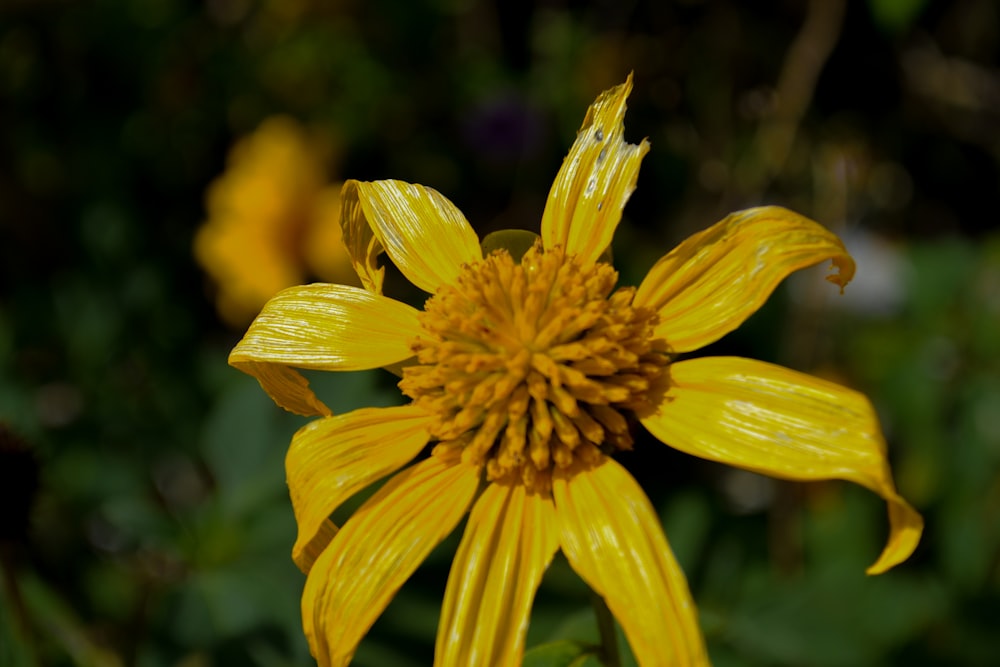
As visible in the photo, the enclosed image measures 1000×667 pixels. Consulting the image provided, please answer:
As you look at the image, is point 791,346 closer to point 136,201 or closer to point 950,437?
point 950,437

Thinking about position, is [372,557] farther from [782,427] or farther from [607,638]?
[782,427]

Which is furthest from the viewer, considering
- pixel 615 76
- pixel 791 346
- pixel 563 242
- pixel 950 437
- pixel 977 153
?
pixel 977 153

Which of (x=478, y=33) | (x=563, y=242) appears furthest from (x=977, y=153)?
(x=563, y=242)

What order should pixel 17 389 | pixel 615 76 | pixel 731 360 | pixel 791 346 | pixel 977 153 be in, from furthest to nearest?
pixel 977 153 → pixel 615 76 → pixel 791 346 → pixel 17 389 → pixel 731 360

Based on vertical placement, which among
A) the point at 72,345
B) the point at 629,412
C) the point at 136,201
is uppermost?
the point at 629,412

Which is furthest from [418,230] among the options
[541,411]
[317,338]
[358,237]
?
[541,411]

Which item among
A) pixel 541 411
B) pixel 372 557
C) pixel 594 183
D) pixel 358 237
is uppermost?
pixel 594 183
